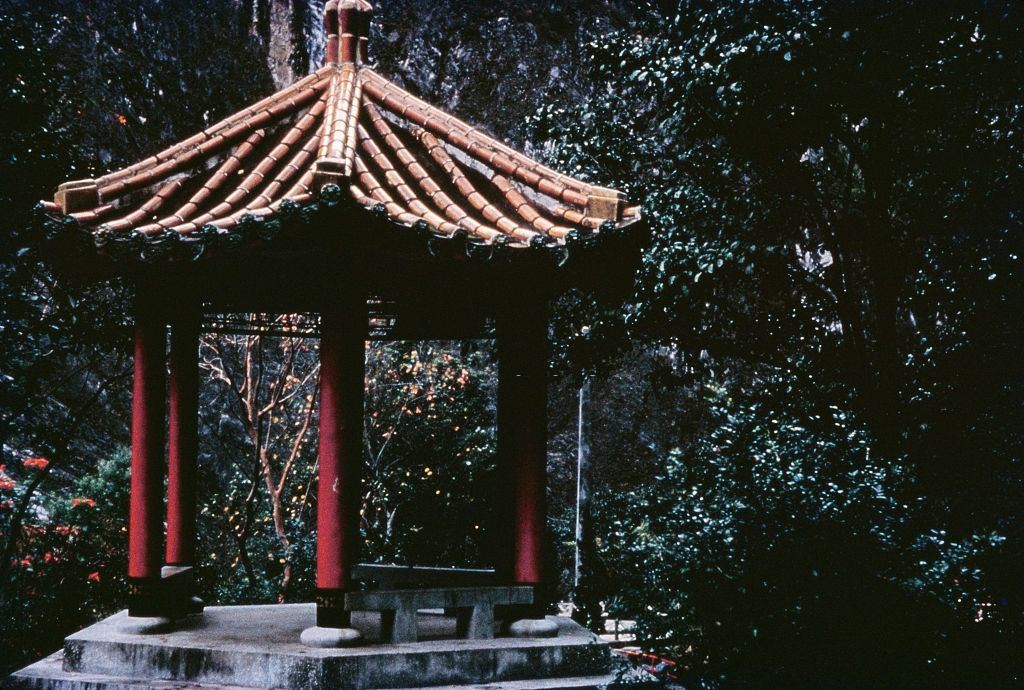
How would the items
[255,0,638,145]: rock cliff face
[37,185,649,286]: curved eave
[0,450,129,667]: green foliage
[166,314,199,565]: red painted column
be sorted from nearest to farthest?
[37,185,649,286]: curved eave → [166,314,199,565]: red painted column → [0,450,129,667]: green foliage → [255,0,638,145]: rock cliff face

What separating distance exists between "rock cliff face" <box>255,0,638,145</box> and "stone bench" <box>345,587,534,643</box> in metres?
10.8

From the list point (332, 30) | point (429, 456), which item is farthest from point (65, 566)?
point (332, 30)

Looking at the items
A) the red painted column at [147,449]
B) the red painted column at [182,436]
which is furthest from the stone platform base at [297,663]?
the red painted column at [182,436]

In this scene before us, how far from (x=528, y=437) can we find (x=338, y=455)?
4.09 feet

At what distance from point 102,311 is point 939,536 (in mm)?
7768

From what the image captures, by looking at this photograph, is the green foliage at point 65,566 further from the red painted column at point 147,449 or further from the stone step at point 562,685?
the stone step at point 562,685

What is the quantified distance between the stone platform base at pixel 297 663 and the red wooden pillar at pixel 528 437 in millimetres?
508

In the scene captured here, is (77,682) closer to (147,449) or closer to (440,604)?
(147,449)

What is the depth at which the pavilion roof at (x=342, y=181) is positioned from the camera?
509cm

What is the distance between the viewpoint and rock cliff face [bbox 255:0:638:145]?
15.8 m

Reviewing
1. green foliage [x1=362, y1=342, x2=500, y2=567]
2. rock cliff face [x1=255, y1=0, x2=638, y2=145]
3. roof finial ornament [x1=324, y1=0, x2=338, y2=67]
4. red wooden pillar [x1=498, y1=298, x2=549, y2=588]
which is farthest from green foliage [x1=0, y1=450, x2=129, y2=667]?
rock cliff face [x1=255, y1=0, x2=638, y2=145]

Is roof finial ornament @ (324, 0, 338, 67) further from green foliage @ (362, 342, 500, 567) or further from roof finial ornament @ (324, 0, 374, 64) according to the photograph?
green foliage @ (362, 342, 500, 567)

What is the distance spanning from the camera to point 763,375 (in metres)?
11.9

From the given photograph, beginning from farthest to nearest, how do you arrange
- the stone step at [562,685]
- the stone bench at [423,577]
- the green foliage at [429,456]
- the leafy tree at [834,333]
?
the green foliage at [429,456], the stone bench at [423,577], the leafy tree at [834,333], the stone step at [562,685]
